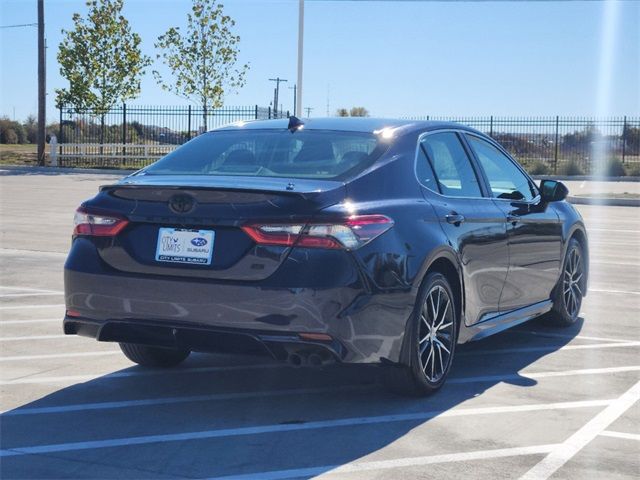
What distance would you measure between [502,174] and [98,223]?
3.13 metres

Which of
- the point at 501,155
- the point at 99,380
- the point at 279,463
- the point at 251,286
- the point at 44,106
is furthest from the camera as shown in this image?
the point at 44,106

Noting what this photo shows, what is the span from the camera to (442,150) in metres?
6.65

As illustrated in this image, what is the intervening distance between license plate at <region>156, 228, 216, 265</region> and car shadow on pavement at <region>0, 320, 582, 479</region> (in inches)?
32.9

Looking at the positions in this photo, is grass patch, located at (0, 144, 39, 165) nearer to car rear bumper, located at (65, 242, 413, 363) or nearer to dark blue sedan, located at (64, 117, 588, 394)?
dark blue sedan, located at (64, 117, 588, 394)

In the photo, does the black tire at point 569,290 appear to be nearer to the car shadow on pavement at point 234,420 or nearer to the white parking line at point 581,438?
the car shadow on pavement at point 234,420

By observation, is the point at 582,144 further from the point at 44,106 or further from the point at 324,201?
the point at 324,201

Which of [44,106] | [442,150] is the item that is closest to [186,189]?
[442,150]

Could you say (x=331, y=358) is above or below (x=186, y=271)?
below

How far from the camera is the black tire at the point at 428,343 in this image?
5.69m

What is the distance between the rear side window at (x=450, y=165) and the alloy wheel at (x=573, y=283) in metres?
1.79

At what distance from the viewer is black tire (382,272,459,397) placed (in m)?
5.69

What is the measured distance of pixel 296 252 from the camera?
518 centimetres

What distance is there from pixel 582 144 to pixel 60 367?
3824 cm

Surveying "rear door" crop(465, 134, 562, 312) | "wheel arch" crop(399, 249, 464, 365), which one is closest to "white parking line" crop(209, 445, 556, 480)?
"wheel arch" crop(399, 249, 464, 365)
